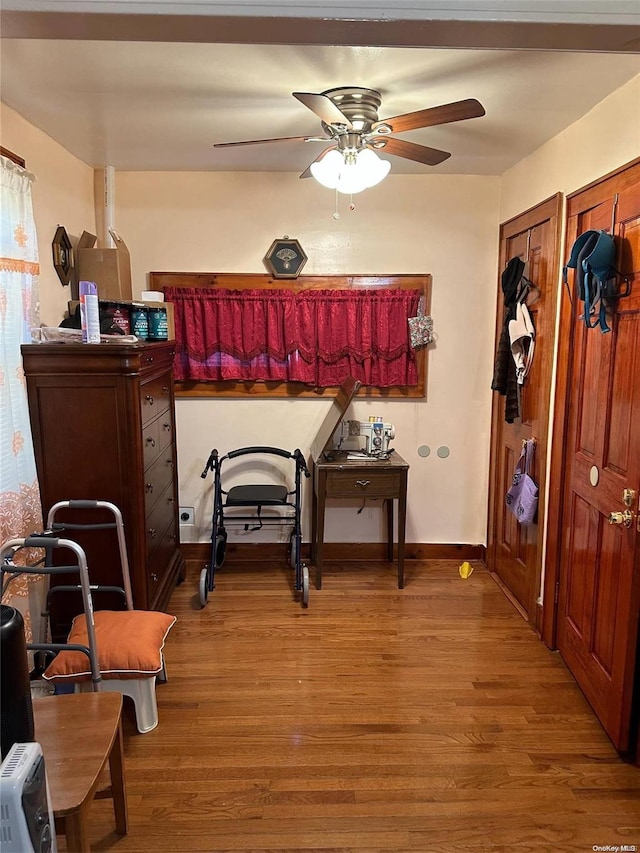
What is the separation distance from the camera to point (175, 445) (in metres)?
3.50

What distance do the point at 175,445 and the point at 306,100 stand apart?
2151mm

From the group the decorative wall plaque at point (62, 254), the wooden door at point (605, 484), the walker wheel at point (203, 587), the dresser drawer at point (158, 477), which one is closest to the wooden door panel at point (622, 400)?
the wooden door at point (605, 484)

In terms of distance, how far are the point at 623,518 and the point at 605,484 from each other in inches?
8.9

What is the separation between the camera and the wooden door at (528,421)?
288cm

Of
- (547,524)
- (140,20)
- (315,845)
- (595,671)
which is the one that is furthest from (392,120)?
(315,845)

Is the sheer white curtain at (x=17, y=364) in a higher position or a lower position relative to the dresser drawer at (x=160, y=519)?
higher

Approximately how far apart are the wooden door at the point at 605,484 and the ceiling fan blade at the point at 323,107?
111 centimetres

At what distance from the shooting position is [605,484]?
229 centimetres

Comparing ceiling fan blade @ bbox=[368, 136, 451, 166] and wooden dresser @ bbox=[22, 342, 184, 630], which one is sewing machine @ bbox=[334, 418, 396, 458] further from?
ceiling fan blade @ bbox=[368, 136, 451, 166]

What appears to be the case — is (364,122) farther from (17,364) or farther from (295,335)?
(17,364)

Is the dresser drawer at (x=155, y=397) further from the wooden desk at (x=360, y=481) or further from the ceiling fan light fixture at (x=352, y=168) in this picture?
the ceiling fan light fixture at (x=352, y=168)

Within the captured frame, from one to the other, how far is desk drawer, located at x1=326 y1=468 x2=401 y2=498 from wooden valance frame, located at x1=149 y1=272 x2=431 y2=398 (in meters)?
0.60

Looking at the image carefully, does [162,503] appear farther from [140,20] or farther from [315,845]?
[140,20]

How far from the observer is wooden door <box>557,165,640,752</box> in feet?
6.89
